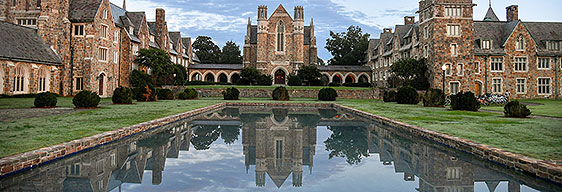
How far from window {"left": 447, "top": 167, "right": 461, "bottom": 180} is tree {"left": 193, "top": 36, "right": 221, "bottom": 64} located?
7021 cm

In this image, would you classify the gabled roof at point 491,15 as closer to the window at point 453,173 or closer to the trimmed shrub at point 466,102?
the trimmed shrub at point 466,102

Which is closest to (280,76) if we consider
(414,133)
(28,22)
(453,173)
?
(28,22)

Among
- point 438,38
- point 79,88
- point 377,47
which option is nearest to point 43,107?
point 79,88

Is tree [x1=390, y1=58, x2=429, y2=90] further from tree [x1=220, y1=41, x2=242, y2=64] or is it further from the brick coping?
tree [x1=220, y1=41, x2=242, y2=64]

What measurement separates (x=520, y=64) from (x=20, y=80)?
47097 mm

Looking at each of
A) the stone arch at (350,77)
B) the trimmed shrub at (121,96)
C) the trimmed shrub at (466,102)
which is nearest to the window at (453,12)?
the trimmed shrub at (466,102)

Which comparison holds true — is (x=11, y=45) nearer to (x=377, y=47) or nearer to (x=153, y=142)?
(x=153, y=142)

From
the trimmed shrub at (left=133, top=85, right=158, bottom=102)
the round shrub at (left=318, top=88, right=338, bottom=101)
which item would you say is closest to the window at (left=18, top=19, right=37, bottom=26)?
the trimmed shrub at (left=133, top=85, right=158, bottom=102)

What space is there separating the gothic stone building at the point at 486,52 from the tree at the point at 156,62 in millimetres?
29021

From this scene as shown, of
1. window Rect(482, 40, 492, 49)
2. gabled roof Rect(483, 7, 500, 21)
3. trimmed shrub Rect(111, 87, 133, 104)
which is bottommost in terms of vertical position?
trimmed shrub Rect(111, 87, 133, 104)

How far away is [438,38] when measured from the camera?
35.6 metres

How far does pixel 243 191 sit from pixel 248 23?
51895mm

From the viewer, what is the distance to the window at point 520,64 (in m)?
37.3

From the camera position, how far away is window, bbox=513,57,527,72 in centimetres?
3734
